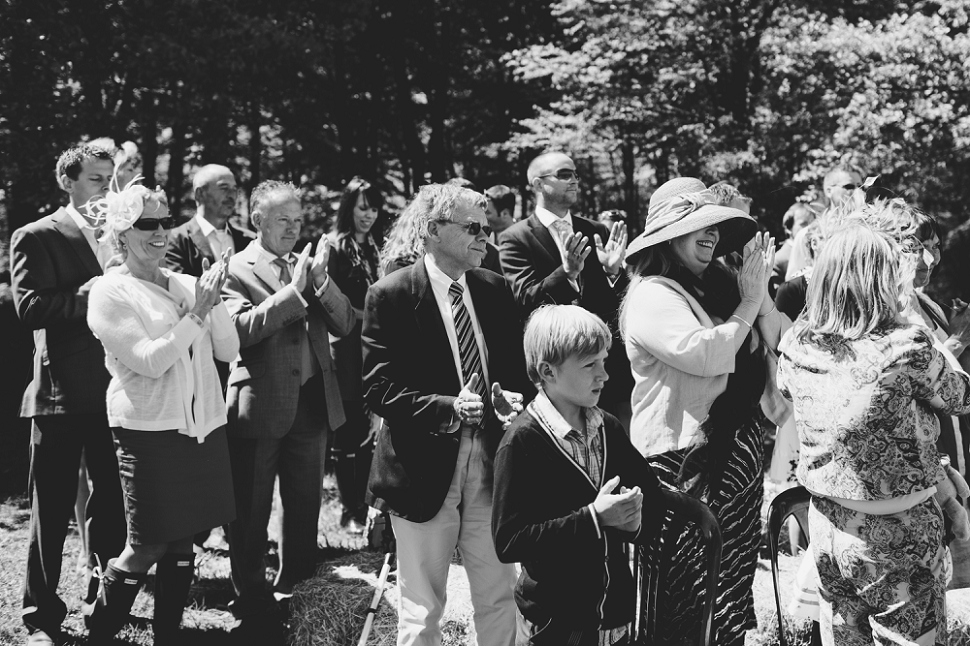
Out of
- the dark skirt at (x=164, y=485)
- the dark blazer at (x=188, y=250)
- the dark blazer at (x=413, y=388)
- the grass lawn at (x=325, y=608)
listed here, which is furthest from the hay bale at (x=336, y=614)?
the dark blazer at (x=188, y=250)

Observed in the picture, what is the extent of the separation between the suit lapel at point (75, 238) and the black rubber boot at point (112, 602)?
1.49m

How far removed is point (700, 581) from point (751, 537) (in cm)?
35

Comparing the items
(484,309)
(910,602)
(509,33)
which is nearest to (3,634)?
(484,309)

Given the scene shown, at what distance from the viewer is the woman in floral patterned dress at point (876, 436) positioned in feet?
9.11

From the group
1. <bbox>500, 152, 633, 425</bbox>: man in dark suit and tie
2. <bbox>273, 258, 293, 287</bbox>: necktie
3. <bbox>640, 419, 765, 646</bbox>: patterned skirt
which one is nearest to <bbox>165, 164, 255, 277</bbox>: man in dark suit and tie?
<bbox>273, 258, 293, 287</bbox>: necktie

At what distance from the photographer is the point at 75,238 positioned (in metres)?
4.30

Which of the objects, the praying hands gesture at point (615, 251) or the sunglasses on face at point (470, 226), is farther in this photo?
the praying hands gesture at point (615, 251)

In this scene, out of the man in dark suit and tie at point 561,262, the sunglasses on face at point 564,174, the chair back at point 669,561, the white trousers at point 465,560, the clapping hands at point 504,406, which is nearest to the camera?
the chair back at point 669,561

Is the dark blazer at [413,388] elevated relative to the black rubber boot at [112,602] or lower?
elevated

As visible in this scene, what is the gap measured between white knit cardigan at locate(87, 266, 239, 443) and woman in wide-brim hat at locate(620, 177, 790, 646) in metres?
1.84

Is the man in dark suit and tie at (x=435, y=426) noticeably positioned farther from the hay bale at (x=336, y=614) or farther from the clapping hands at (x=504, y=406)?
the hay bale at (x=336, y=614)

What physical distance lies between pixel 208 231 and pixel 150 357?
5.62 ft

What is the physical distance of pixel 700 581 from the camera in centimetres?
331

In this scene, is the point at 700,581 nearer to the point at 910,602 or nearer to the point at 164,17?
the point at 910,602
